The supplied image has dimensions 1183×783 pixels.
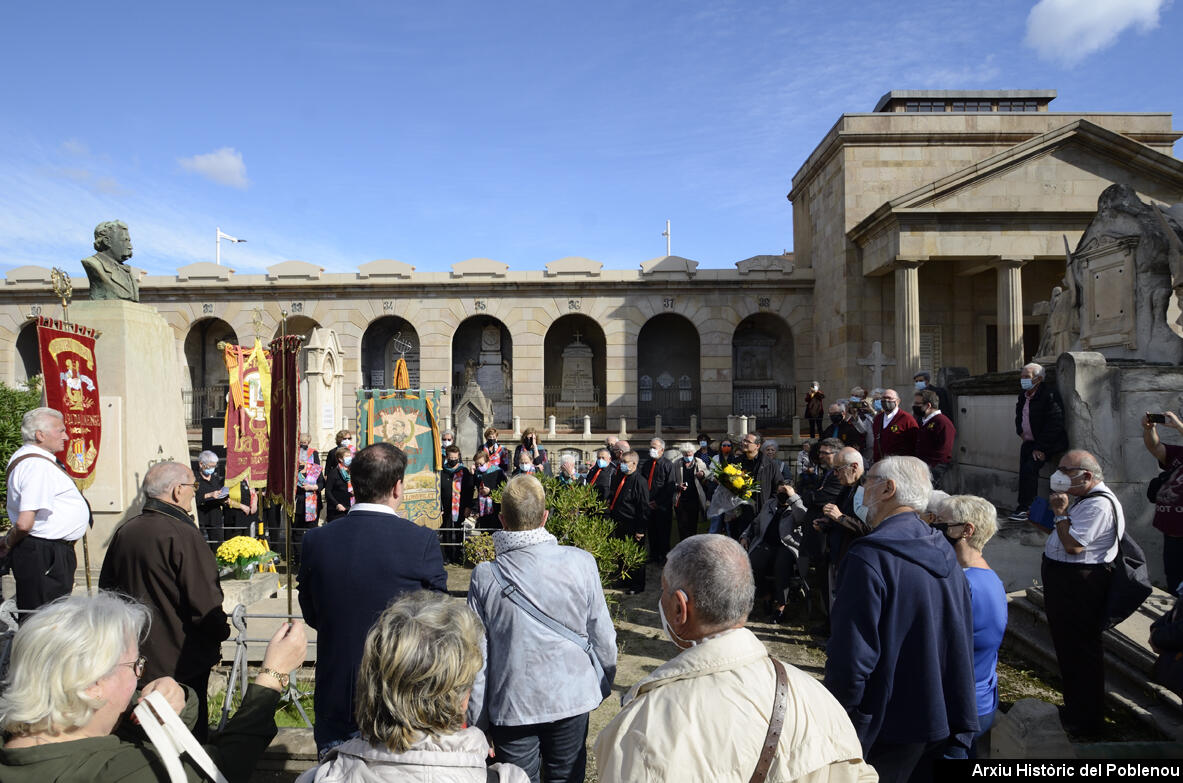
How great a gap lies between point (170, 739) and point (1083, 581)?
4779 mm

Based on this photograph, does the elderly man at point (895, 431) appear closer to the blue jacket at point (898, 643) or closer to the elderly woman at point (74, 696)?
the blue jacket at point (898, 643)

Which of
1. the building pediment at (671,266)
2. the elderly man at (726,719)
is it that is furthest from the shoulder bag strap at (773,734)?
the building pediment at (671,266)

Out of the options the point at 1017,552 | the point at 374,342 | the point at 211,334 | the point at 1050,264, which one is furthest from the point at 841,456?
the point at 211,334

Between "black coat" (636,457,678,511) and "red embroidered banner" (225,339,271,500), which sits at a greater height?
"red embroidered banner" (225,339,271,500)

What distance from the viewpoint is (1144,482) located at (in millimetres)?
6887

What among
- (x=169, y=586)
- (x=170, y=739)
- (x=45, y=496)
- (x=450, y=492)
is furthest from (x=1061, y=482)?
(x=450, y=492)

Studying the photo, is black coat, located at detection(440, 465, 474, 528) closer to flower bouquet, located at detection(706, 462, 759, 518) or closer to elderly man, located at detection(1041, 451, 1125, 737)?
flower bouquet, located at detection(706, 462, 759, 518)

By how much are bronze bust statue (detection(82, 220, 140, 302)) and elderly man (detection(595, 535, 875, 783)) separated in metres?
7.20

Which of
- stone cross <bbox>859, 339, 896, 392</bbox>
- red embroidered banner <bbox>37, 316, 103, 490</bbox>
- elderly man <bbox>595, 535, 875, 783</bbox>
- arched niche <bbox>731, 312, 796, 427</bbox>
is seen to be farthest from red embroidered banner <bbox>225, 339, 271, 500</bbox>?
arched niche <bbox>731, 312, 796, 427</bbox>

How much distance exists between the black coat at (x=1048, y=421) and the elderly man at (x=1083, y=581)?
3325 mm

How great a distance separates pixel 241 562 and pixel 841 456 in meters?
6.07

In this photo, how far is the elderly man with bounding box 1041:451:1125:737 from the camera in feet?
13.3

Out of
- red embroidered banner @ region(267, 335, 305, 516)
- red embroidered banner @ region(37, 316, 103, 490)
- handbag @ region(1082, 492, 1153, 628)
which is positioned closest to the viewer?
handbag @ region(1082, 492, 1153, 628)

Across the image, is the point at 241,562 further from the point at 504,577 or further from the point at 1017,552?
the point at 1017,552
